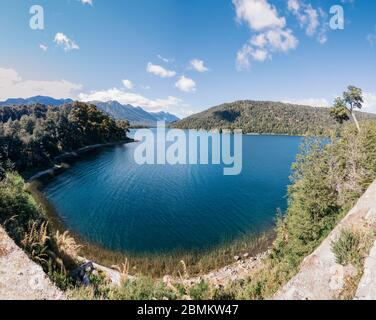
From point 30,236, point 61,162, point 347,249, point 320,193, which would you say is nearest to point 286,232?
point 320,193

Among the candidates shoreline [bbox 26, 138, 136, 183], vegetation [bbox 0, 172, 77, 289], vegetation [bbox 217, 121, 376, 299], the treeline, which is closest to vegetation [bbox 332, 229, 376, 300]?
vegetation [bbox 217, 121, 376, 299]

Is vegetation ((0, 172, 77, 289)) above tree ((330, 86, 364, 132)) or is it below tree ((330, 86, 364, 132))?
below

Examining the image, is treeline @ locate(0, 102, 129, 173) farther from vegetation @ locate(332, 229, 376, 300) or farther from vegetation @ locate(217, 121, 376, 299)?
vegetation @ locate(217, 121, 376, 299)

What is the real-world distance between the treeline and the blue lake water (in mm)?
8634

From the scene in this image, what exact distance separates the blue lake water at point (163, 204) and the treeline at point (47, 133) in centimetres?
863

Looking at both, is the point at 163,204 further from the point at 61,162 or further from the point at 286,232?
the point at 61,162

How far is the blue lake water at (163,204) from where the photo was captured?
30.2 meters

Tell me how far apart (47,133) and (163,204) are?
48.0 metres

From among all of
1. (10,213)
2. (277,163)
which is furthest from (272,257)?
(277,163)

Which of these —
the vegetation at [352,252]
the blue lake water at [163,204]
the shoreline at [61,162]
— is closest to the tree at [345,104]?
the blue lake water at [163,204]

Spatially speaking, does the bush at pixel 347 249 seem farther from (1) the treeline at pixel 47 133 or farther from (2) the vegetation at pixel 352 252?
(1) the treeline at pixel 47 133

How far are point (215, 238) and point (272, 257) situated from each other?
29.0 feet

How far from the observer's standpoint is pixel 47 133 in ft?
226

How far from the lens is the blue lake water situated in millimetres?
30172
